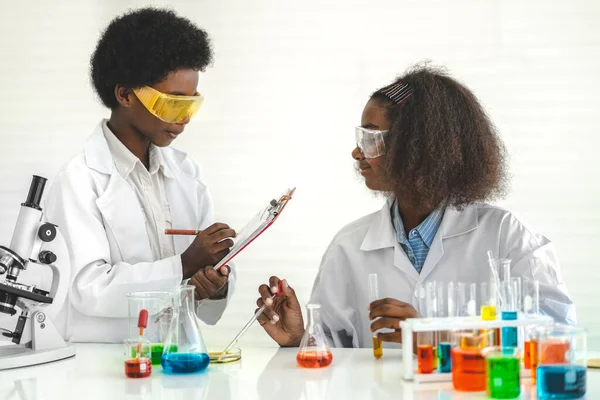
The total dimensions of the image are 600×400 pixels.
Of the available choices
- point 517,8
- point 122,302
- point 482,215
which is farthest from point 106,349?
point 517,8

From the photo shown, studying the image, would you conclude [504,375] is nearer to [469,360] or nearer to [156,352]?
[469,360]

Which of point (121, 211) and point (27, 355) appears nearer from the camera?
point (27, 355)

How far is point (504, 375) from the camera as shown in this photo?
165cm

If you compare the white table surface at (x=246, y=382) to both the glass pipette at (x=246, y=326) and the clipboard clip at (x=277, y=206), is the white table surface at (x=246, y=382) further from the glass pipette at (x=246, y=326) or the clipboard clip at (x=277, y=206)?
the clipboard clip at (x=277, y=206)

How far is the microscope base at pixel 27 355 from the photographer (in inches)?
83.7

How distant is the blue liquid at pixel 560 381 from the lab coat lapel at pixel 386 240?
36.5 inches

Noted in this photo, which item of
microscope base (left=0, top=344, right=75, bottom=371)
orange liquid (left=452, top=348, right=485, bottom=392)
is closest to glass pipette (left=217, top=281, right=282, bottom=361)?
microscope base (left=0, top=344, right=75, bottom=371)

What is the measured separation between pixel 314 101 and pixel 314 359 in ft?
7.59

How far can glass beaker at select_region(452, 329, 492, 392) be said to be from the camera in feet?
5.66

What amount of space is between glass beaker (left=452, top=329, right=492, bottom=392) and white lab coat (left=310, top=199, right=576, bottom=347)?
2.21 feet

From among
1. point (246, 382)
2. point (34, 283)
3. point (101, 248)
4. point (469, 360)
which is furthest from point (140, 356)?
point (469, 360)

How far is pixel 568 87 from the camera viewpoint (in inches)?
158

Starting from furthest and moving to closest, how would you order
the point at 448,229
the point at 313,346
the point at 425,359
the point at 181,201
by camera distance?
the point at 181,201, the point at 448,229, the point at 313,346, the point at 425,359

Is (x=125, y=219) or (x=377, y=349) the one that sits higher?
(x=125, y=219)
